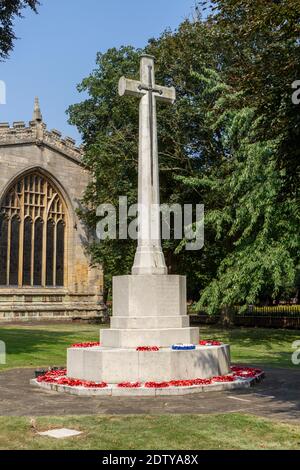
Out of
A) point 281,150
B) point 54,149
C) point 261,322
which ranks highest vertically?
point 54,149

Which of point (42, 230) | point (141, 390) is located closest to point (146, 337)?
point (141, 390)

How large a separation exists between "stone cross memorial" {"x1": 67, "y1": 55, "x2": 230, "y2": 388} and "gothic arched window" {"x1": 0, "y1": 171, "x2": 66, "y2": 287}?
24983 millimetres

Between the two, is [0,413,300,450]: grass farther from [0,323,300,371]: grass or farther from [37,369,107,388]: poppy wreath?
[0,323,300,371]: grass

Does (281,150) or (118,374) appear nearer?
(281,150)

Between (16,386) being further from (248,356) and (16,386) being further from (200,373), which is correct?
(248,356)

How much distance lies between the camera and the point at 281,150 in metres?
10.3

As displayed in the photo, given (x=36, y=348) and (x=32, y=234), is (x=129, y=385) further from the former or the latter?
(x=32, y=234)

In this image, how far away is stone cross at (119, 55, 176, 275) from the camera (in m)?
13.6

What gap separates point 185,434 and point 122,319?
5678 millimetres

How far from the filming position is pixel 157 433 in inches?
299

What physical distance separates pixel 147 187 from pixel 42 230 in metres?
26.8

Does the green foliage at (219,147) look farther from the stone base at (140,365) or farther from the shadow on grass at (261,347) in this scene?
the stone base at (140,365)

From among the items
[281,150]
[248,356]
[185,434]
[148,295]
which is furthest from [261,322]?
[185,434]

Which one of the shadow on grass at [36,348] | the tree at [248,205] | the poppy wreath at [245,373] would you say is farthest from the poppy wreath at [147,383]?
the tree at [248,205]
